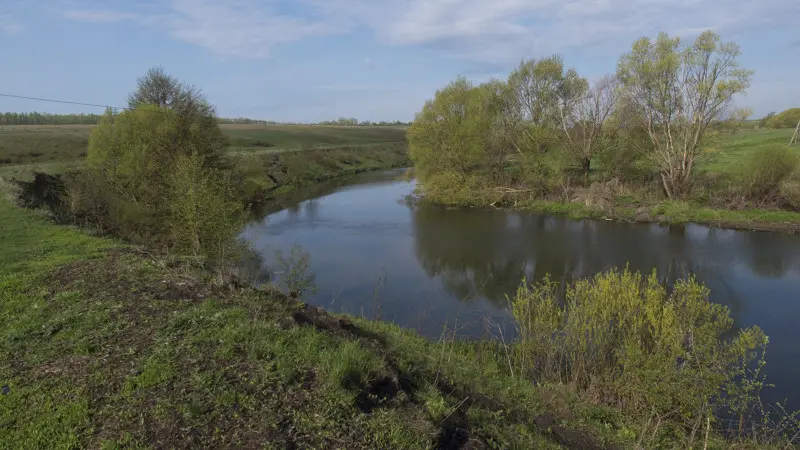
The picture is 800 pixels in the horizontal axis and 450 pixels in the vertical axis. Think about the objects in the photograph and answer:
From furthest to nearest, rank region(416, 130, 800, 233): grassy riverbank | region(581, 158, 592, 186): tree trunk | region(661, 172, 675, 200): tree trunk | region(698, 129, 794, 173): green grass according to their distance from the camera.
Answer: region(581, 158, 592, 186): tree trunk < region(661, 172, 675, 200): tree trunk < region(698, 129, 794, 173): green grass < region(416, 130, 800, 233): grassy riverbank

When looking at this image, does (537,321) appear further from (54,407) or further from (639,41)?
(639,41)

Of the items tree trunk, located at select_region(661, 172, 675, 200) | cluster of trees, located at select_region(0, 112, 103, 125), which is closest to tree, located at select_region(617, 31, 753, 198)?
tree trunk, located at select_region(661, 172, 675, 200)

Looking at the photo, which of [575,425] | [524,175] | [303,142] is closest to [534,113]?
[524,175]

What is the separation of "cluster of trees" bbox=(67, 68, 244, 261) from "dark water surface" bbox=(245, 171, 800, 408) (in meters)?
3.62

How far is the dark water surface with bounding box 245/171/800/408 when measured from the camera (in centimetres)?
1311

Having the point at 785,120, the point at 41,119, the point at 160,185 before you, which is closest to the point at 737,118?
the point at 160,185

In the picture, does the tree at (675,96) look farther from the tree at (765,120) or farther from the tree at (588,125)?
the tree at (765,120)

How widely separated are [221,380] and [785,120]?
7491 cm

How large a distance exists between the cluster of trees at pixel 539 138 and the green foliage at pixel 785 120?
132 feet

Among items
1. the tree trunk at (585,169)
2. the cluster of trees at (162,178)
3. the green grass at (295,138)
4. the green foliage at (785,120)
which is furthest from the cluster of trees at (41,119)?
the green foliage at (785,120)

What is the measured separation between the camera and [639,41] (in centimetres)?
2655

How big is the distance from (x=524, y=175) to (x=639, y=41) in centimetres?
1070

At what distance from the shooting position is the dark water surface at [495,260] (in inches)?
516

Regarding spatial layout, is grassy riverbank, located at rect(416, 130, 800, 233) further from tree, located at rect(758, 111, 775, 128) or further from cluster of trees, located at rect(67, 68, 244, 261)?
tree, located at rect(758, 111, 775, 128)
